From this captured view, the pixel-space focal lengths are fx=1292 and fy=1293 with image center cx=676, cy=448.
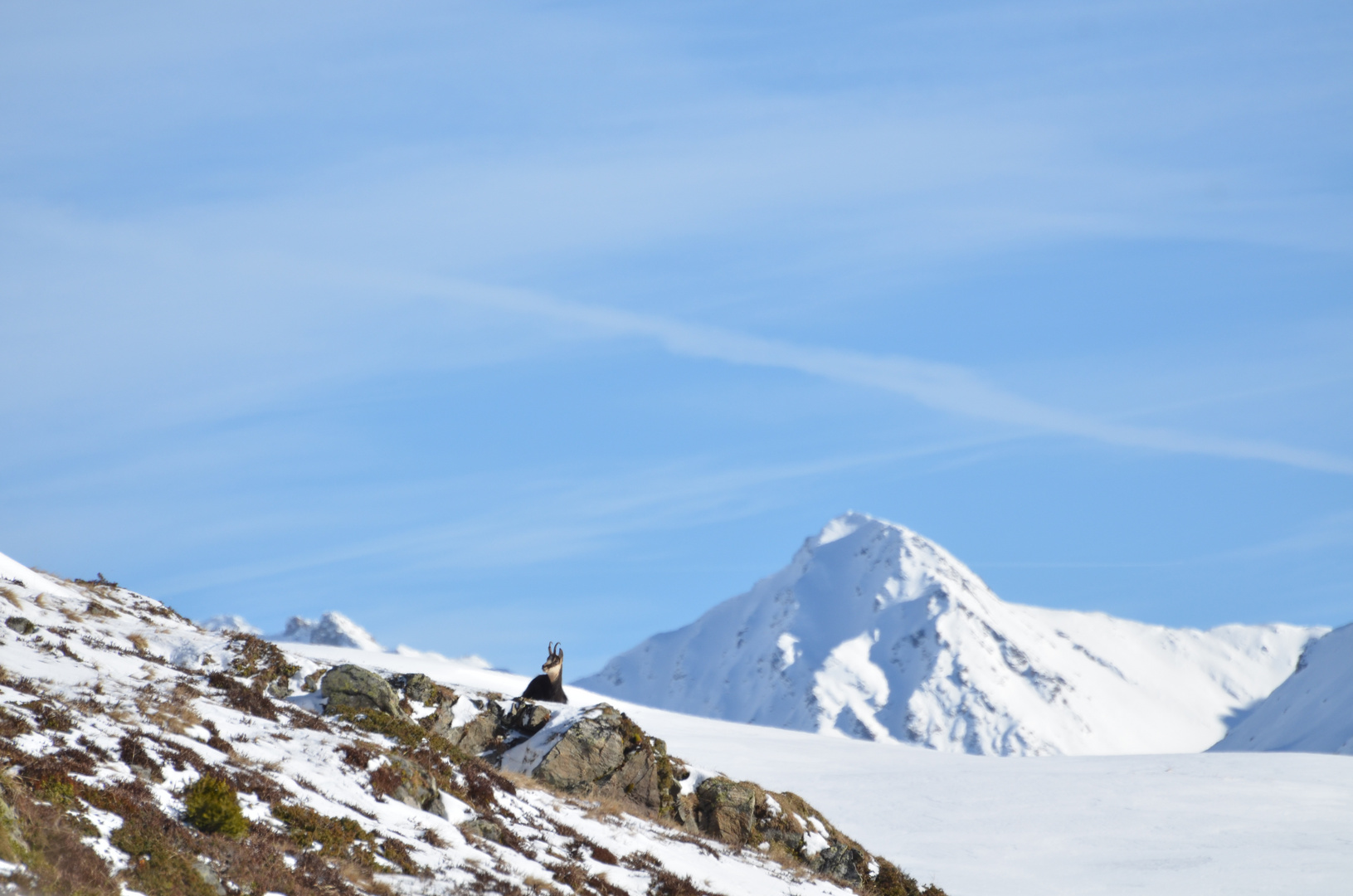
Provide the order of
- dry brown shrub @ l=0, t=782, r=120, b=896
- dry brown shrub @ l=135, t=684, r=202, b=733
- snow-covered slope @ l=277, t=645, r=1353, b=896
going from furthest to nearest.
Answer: snow-covered slope @ l=277, t=645, r=1353, b=896 < dry brown shrub @ l=135, t=684, r=202, b=733 < dry brown shrub @ l=0, t=782, r=120, b=896

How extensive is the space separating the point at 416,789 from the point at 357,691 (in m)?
6.73

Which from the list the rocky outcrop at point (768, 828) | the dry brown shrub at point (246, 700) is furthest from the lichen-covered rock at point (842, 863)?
the dry brown shrub at point (246, 700)

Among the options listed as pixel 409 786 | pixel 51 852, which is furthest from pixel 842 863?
pixel 51 852

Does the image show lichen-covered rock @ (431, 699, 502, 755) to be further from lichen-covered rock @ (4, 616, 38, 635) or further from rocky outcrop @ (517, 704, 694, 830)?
lichen-covered rock @ (4, 616, 38, 635)

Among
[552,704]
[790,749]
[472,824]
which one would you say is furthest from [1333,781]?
[472,824]

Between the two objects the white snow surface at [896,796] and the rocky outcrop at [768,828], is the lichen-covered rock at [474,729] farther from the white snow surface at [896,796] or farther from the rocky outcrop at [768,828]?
the rocky outcrop at [768,828]

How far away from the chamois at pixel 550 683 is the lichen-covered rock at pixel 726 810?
4951 mm

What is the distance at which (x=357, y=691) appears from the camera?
84.5 ft

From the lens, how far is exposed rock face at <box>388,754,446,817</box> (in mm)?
19156

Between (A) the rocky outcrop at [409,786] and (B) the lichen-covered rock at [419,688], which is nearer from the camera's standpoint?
(A) the rocky outcrop at [409,786]

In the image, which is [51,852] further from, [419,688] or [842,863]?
[842,863]

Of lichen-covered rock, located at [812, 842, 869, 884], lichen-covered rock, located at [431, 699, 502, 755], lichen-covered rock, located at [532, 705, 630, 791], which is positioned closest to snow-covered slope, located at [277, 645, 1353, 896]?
lichen-covered rock, located at [812, 842, 869, 884]

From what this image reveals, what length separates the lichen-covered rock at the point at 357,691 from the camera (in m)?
25.3

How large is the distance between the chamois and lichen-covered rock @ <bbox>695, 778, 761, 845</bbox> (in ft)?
16.2
